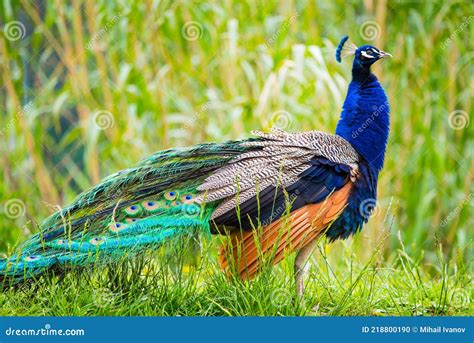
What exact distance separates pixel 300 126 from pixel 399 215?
32.2 inches

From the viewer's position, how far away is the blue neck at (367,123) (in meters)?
2.81

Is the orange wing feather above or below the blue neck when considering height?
below

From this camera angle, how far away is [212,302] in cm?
253

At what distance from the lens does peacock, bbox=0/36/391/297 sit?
8.20 ft

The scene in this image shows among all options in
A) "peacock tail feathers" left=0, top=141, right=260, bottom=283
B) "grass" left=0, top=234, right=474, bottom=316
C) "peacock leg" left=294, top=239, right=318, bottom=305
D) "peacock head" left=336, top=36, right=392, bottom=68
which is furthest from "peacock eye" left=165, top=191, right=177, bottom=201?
"peacock head" left=336, top=36, right=392, bottom=68

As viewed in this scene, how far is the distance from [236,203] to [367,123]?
62cm

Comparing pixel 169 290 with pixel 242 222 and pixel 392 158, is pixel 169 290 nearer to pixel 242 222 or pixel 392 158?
pixel 242 222

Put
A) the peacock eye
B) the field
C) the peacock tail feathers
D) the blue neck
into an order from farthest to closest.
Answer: the field
the blue neck
the peacock eye
the peacock tail feathers

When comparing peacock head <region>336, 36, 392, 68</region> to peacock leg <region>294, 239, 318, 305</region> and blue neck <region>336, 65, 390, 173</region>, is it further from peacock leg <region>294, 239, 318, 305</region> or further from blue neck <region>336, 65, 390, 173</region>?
peacock leg <region>294, 239, 318, 305</region>

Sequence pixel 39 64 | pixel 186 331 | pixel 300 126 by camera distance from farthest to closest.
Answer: pixel 39 64 → pixel 300 126 → pixel 186 331

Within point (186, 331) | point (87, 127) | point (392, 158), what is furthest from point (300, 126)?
point (186, 331)

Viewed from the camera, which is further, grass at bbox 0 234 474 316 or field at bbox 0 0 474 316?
field at bbox 0 0 474 316

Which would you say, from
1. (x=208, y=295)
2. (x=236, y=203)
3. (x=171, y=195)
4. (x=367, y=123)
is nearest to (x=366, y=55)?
(x=367, y=123)

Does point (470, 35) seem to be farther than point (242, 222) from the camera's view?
Yes
